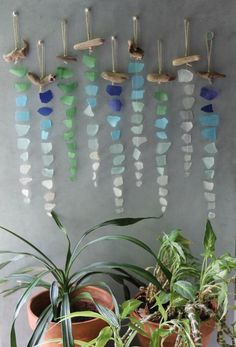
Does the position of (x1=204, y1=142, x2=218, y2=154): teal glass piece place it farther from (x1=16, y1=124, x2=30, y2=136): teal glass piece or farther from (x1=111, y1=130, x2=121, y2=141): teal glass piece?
(x1=16, y1=124, x2=30, y2=136): teal glass piece

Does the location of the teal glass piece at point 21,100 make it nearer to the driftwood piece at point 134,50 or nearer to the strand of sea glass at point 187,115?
the driftwood piece at point 134,50

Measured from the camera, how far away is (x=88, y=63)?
1.69 m

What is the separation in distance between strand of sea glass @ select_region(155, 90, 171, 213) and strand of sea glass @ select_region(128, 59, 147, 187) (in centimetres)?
6

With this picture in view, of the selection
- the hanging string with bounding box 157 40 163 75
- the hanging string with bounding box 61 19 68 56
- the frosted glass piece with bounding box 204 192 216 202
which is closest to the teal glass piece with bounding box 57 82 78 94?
the hanging string with bounding box 61 19 68 56

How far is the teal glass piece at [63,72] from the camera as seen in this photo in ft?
5.53

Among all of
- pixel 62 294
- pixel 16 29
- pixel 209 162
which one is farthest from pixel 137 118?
pixel 62 294

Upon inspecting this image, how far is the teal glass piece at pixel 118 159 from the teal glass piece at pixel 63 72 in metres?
0.35

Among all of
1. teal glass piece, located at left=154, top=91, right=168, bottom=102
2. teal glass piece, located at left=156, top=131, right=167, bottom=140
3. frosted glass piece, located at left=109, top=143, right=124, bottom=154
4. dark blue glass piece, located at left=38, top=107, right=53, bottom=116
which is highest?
teal glass piece, located at left=154, top=91, right=168, bottom=102

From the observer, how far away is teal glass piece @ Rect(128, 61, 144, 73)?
1.71 metres

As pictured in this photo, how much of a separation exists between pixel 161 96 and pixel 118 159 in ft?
0.93

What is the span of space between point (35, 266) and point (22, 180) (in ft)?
1.12

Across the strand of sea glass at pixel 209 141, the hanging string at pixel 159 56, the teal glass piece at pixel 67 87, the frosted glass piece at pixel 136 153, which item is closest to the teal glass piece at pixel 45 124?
the teal glass piece at pixel 67 87

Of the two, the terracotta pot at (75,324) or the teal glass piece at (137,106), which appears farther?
the teal glass piece at (137,106)

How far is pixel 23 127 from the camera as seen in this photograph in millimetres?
1720
